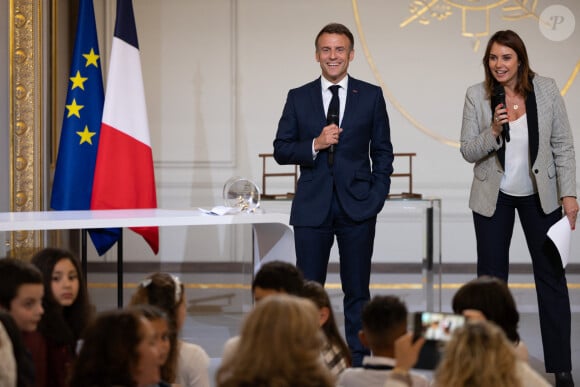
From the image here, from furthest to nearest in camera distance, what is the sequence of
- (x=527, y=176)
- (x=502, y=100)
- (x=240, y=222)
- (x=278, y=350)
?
(x=240, y=222) < (x=527, y=176) < (x=502, y=100) < (x=278, y=350)

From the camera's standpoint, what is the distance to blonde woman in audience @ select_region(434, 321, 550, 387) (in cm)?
213

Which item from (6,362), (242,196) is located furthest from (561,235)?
(6,362)

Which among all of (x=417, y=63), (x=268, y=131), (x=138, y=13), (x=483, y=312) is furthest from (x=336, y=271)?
(x=483, y=312)

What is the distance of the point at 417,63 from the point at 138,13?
236 cm

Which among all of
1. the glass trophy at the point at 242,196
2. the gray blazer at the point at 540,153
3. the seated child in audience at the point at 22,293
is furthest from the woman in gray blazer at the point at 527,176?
the seated child in audience at the point at 22,293

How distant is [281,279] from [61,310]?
713mm

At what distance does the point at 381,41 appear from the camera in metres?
8.48

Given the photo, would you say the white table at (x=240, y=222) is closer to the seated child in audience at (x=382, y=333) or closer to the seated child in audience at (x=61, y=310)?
the seated child in audience at (x=61, y=310)

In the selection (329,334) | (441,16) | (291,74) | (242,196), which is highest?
(441,16)

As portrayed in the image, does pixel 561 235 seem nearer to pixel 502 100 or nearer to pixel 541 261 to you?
pixel 541 261

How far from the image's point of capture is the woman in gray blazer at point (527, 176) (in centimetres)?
416

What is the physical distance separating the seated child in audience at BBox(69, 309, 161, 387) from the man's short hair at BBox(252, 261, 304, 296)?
3.15 feet

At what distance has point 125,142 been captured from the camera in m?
6.15

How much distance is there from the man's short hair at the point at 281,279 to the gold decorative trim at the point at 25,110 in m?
3.68
